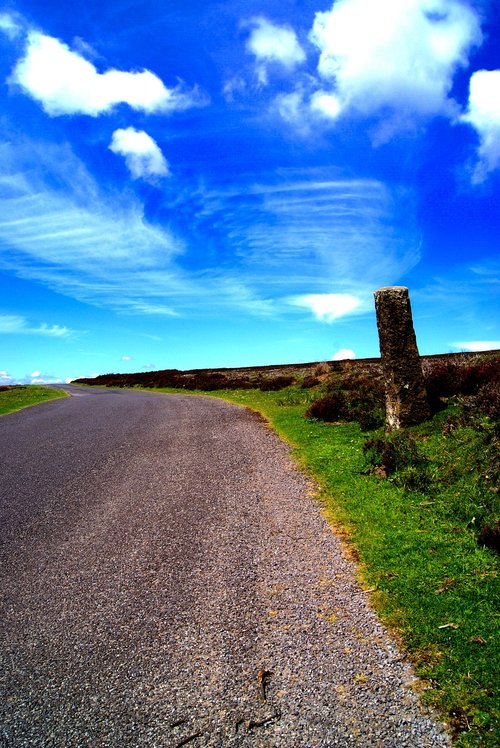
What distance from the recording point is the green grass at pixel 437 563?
11.0 ft

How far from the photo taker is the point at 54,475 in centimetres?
1041

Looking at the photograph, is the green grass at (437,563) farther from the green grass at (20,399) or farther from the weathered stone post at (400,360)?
the green grass at (20,399)

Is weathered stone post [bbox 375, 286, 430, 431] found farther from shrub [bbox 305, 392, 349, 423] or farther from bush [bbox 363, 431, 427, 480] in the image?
shrub [bbox 305, 392, 349, 423]

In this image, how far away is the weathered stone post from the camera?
Result: 12.0 metres

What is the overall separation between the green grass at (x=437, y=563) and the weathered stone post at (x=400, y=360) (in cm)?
141

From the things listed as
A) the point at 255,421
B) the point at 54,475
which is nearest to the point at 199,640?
the point at 54,475

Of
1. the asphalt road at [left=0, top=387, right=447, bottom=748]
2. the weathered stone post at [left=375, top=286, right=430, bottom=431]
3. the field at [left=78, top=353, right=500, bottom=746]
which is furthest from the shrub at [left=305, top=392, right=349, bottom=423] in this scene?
the asphalt road at [left=0, top=387, right=447, bottom=748]

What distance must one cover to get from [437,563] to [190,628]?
296 centimetres

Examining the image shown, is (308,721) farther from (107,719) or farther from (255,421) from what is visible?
(255,421)

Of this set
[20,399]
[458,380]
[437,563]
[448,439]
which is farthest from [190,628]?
[20,399]

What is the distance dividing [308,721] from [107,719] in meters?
1.47

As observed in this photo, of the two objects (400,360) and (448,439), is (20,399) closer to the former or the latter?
(400,360)

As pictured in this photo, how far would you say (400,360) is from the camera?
12.3 m

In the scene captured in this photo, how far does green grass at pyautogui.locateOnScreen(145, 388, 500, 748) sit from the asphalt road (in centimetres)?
25
